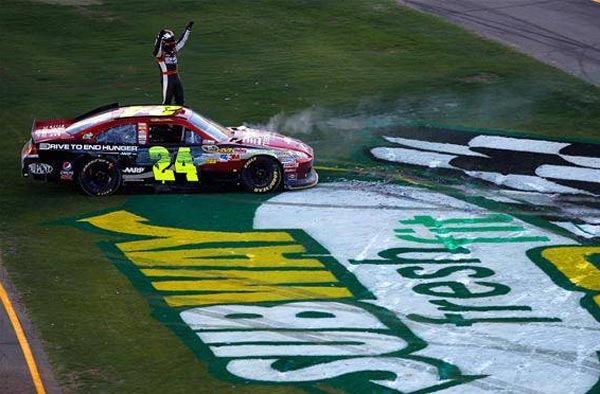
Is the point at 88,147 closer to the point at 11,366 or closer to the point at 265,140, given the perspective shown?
the point at 265,140

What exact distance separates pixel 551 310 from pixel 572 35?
649 inches

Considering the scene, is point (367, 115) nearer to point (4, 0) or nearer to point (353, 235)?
point (353, 235)

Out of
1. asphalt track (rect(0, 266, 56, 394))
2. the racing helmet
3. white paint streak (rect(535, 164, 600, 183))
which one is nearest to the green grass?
asphalt track (rect(0, 266, 56, 394))

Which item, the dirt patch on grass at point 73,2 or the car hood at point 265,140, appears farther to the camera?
the dirt patch on grass at point 73,2

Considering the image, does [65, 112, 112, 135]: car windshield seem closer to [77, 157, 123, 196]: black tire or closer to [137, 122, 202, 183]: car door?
[77, 157, 123, 196]: black tire

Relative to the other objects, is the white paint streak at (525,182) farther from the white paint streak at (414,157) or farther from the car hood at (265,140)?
the car hood at (265,140)

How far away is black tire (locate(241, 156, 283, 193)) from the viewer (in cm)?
2195

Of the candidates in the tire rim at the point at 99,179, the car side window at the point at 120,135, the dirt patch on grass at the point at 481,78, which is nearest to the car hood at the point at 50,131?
the car side window at the point at 120,135

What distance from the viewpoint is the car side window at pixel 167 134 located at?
21.7 metres

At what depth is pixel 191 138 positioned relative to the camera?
21.8m

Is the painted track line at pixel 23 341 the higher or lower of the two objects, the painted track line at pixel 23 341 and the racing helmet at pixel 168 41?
the lower

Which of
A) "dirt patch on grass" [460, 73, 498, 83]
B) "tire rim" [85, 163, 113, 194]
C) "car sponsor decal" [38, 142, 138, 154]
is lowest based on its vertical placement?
"tire rim" [85, 163, 113, 194]

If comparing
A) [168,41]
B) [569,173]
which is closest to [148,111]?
[168,41]

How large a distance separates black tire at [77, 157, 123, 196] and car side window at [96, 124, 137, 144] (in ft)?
1.14
